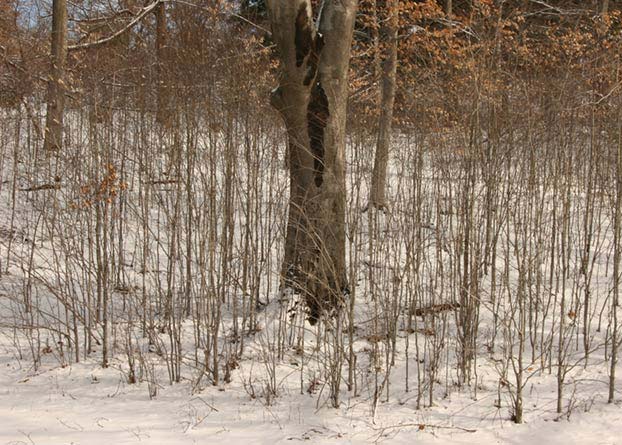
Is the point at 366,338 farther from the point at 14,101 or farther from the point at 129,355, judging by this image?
the point at 14,101

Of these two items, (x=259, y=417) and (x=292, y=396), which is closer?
(x=259, y=417)

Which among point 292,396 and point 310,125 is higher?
point 310,125

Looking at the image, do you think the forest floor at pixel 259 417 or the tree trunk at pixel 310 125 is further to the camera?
the tree trunk at pixel 310 125

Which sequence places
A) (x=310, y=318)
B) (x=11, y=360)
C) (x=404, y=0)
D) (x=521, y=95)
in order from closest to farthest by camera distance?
(x=11, y=360)
(x=310, y=318)
(x=521, y=95)
(x=404, y=0)

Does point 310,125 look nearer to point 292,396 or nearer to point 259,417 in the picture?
point 292,396

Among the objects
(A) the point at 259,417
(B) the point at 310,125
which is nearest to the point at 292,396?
(A) the point at 259,417

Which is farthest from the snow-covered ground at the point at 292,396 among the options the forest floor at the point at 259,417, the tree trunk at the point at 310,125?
the tree trunk at the point at 310,125

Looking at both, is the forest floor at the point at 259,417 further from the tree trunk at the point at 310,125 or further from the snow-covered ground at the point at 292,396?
the tree trunk at the point at 310,125

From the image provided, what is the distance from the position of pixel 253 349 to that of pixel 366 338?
1.11 meters

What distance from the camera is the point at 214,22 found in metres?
6.16

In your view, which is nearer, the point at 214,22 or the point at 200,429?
the point at 200,429

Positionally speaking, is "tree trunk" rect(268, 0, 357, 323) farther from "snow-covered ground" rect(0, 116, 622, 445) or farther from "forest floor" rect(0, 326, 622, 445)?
"forest floor" rect(0, 326, 622, 445)

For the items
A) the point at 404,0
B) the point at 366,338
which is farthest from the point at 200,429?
the point at 404,0

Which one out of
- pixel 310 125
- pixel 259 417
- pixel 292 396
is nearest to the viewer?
pixel 259 417
